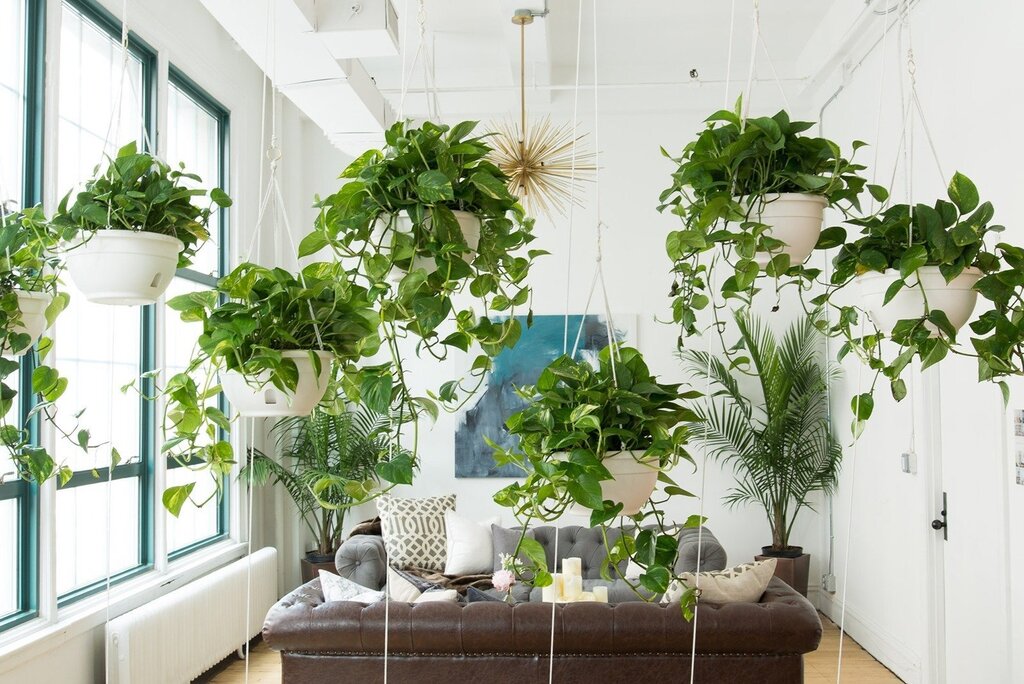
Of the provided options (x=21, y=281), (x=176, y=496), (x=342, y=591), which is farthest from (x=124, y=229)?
(x=342, y=591)

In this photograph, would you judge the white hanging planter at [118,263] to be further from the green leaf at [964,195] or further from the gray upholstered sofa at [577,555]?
the gray upholstered sofa at [577,555]

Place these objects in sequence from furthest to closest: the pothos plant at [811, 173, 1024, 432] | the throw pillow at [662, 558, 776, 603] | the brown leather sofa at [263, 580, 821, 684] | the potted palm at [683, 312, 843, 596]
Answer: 1. the potted palm at [683, 312, 843, 596]
2. the throw pillow at [662, 558, 776, 603]
3. the brown leather sofa at [263, 580, 821, 684]
4. the pothos plant at [811, 173, 1024, 432]

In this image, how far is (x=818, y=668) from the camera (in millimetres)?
5406

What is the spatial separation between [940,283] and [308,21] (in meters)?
3.08

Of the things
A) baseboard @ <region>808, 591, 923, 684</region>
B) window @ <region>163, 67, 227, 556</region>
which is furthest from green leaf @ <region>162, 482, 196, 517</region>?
baseboard @ <region>808, 591, 923, 684</region>

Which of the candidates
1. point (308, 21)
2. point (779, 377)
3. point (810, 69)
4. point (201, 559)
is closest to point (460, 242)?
point (308, 21)

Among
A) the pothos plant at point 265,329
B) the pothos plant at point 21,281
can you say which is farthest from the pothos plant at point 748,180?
the pothos plant at point 21,281

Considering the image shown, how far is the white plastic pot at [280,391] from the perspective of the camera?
1497 millimetres

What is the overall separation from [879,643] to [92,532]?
4492mm

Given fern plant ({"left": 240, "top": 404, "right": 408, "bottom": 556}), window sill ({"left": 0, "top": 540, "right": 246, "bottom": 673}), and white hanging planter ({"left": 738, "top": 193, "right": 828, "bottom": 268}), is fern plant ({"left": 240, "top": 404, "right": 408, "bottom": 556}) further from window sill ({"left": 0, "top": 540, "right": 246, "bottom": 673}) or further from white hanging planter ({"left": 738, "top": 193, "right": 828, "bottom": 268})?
white hanging planter ({"left": 738, "top": 193, "right": 828, "bottom": 268})

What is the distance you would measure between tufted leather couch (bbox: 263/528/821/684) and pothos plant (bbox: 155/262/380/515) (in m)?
2.31

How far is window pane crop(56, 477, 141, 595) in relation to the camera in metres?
4.30

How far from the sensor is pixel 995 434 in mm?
3977

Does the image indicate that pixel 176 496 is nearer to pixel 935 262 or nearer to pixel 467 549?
pixel 935 262
